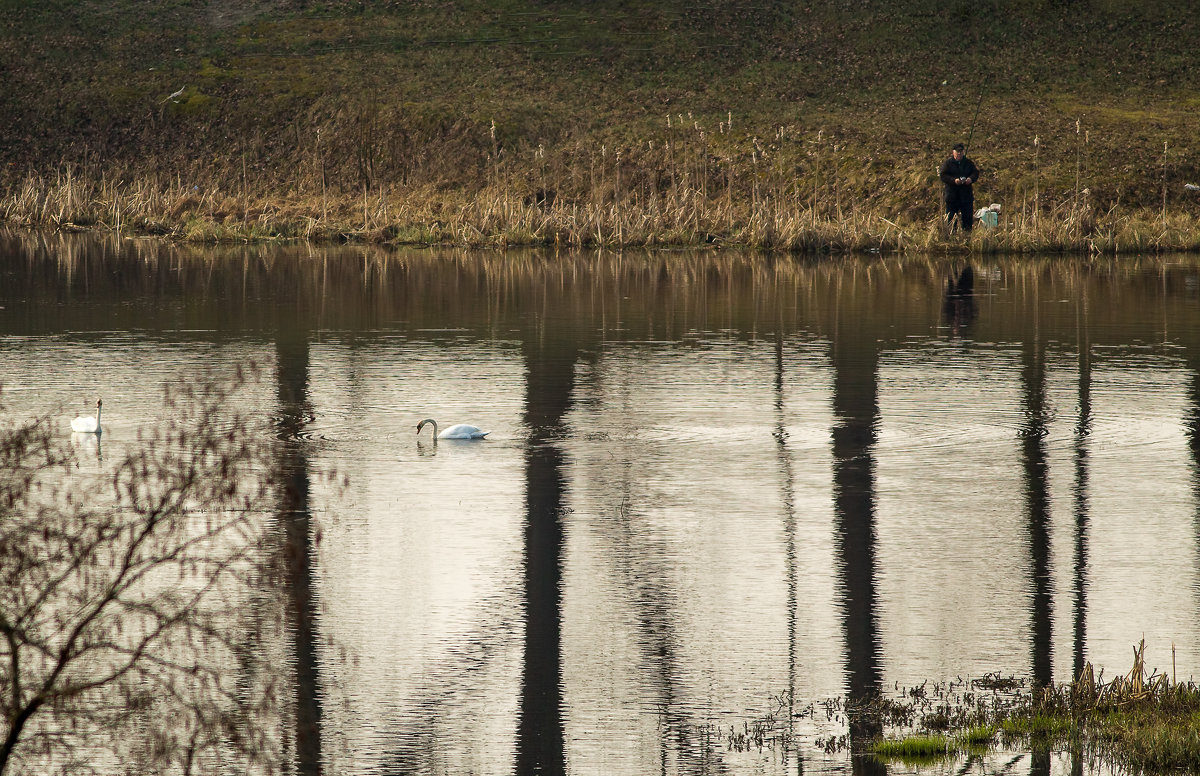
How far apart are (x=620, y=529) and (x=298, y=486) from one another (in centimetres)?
268

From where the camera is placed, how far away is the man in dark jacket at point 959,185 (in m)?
36.7

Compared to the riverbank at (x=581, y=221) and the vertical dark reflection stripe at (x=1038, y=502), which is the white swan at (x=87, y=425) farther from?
the riverbank at (x=581, y=221)

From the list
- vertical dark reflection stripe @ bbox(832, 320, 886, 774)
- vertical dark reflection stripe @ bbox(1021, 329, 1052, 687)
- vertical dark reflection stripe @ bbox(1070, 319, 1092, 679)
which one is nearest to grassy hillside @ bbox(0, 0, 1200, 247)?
vertical dark reflection stripe @ bbox(1021, 329, 1052, 687)

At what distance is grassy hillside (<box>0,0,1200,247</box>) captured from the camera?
4525 centimetres

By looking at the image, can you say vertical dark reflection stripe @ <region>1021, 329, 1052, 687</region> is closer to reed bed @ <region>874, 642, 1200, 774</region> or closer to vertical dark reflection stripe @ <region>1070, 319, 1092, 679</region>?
vertical dark reflection stripe @ <region>1070, 319, 1092, 679</region>

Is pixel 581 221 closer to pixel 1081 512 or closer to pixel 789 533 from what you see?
pixel 1081 512

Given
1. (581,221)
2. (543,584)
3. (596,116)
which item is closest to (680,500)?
(543,584)

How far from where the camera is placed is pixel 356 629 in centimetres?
954

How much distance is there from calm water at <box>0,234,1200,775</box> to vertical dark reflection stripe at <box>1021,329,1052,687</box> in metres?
0.04

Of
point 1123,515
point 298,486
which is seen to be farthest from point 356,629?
point 1123,515

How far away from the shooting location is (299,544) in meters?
11.5

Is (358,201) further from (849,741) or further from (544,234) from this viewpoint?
(849,741)

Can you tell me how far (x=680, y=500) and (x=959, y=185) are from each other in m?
25.6

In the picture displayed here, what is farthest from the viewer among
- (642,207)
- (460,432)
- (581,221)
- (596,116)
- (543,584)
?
(596,116)
